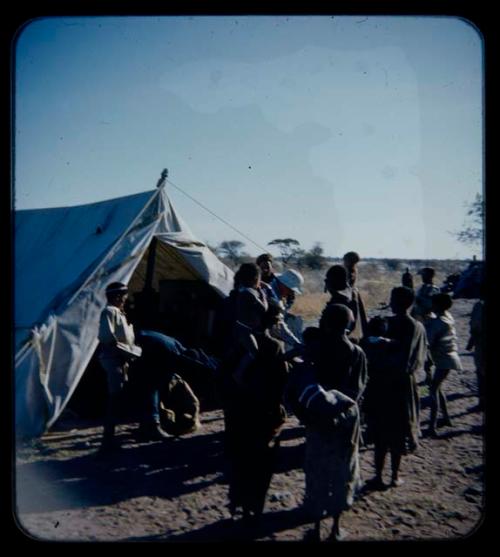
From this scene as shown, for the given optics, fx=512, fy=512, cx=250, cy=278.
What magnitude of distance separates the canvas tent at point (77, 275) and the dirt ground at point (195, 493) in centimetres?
64

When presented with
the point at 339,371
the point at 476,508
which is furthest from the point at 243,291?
the point at 476,508

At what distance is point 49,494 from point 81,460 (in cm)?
71

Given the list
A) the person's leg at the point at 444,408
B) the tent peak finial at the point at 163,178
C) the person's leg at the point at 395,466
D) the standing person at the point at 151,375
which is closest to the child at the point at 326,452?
the person's leg at the point at 395,466

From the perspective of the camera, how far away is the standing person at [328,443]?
3.38 m

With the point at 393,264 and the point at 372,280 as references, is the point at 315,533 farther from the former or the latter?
the point at 393,264

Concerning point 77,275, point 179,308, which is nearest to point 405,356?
point 77,275

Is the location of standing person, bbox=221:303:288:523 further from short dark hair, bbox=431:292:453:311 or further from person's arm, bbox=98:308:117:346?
short dark hair, bbox=431:292:453:311

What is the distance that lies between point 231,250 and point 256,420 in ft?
126

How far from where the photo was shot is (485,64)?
3324 millimetres

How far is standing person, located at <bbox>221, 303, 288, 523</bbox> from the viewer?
369 centimetres

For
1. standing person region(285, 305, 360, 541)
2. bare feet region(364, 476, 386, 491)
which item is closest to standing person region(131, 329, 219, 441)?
bare feet region(364, 476, 386, 491)

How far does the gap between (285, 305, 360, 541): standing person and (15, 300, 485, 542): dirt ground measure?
17.8 inches

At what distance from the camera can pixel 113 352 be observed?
5273 millimetres
